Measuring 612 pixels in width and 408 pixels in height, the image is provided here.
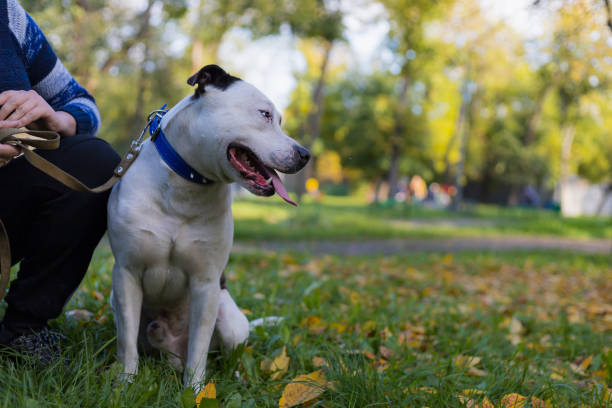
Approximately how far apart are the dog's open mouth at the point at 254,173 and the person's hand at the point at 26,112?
0.76 m

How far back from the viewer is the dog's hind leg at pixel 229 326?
2207 mm

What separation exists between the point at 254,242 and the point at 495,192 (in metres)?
36.7

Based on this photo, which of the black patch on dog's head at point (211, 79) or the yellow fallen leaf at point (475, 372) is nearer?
the black patch on dog's head at point (211, 79)

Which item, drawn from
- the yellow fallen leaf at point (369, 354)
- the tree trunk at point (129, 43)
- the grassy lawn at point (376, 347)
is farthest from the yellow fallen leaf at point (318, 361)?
the tree trunk at point (129, 43)

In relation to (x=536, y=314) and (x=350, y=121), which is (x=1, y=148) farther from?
(x=350, y=121)

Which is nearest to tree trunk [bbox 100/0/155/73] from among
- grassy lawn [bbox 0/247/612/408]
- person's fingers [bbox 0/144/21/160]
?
grassy lawn [bbox 0/247/612/408]

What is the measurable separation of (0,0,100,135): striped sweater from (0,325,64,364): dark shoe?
35.2 inches

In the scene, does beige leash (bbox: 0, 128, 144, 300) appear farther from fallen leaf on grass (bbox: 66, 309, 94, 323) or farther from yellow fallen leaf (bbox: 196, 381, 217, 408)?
yellow fallen leaf (bbox: 196, 381, 217, 408)

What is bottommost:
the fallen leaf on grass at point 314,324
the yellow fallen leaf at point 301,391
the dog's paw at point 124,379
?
the fallen leaf on grass at point 314,324

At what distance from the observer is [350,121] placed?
30.1 m

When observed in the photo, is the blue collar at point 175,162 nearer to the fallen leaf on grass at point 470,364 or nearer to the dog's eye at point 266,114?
the dog's eye at point 266,114

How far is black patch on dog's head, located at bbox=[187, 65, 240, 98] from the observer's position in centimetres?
181

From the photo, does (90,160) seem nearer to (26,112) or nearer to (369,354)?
(26,112)

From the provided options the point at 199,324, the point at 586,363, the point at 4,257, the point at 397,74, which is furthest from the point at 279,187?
the point at 397,74
